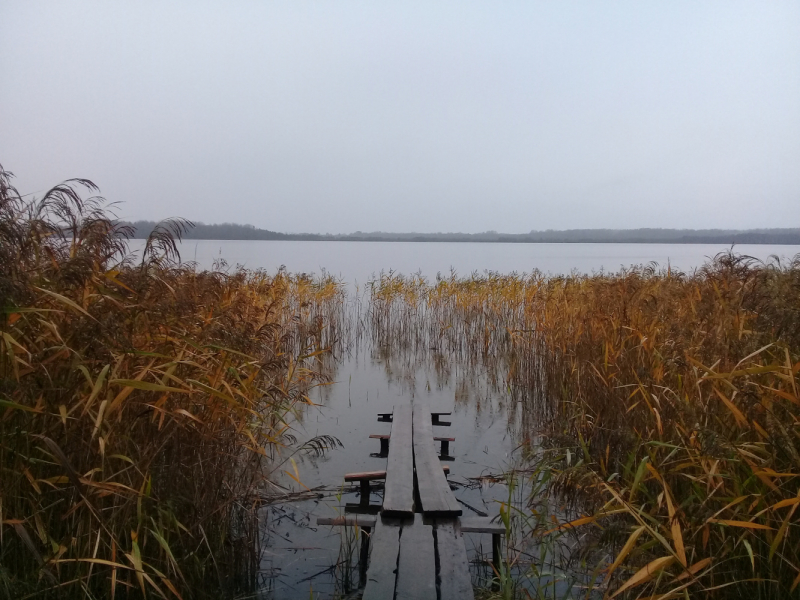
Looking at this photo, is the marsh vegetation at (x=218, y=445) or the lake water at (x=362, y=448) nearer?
the marsh vegetation at (x=218, y=445)

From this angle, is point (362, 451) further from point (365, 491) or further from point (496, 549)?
point (496, 549)

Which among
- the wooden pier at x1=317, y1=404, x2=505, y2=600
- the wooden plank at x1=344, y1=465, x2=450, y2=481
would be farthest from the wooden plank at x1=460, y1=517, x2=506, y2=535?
the wooden plank at x1=344, y1=465, x2=450, y2=481

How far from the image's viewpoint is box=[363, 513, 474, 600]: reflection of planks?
2.78 m

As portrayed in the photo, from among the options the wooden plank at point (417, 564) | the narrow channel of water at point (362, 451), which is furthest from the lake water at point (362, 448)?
the wooden plank at point (417, 564)

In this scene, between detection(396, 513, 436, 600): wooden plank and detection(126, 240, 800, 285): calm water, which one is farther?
detection(126, 240, 800, 285): calm water

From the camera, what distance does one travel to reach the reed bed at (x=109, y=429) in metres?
2.33

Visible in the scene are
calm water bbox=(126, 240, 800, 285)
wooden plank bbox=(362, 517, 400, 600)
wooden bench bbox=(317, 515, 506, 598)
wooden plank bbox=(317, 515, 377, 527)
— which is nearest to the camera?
wooden plank bbox=(362, 517, 400, 600)

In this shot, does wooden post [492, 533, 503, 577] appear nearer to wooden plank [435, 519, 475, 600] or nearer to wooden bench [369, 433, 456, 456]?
wooden plank [435, 519, 475, 600]

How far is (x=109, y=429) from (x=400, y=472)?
2.26 meters

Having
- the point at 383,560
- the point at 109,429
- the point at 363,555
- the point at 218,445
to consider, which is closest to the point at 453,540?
the point at 383,560

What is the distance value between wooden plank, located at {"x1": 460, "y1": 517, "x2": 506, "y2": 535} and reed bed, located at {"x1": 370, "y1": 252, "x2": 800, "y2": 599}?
22 cm

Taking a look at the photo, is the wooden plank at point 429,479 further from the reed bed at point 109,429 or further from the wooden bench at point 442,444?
the reed bed at point 109,429

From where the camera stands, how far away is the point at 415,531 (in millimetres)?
3389

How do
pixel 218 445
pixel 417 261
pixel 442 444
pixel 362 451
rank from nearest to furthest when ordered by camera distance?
pixel 218 445
pixel 442 444
pixel 362 451
pixel 417 261
